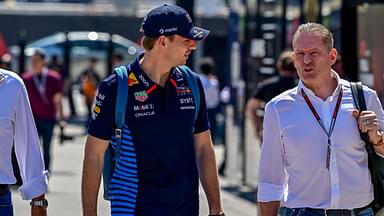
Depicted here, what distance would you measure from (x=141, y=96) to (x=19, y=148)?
2.53 ft

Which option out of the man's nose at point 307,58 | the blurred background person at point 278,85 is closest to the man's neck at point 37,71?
the blurred background person at point 278,85

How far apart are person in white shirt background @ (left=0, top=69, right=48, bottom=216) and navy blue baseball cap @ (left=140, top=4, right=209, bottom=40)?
2.52 feet

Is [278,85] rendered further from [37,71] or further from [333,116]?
[333,116]

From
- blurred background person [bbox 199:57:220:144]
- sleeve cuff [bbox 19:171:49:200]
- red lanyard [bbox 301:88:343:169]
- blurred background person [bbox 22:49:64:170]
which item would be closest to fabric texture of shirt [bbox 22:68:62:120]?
blurred background person [bbox 22:49:64:170]

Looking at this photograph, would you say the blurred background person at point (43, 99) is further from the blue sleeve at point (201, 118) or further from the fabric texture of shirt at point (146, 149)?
the fabric texture of shirt at point (146, 149)

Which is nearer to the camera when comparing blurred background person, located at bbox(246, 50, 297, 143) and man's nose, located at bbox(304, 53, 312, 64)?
A: man's nose, located at bbox(304, 53, 312, 64)

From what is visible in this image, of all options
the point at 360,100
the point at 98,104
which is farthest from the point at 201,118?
the point at 360,100

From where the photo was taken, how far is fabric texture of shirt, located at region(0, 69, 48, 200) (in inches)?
218

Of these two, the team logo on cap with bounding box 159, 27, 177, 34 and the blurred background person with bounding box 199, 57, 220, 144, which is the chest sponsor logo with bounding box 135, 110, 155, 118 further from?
the blurred background person with bounding box 199, 57, 220, 144

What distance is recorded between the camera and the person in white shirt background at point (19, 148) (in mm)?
5527

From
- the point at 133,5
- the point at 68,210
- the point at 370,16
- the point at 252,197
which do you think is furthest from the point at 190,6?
the point at 133,5

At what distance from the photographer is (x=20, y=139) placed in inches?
222

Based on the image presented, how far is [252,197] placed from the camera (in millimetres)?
14047

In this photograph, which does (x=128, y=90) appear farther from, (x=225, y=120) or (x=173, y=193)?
(x=225, y=120)
